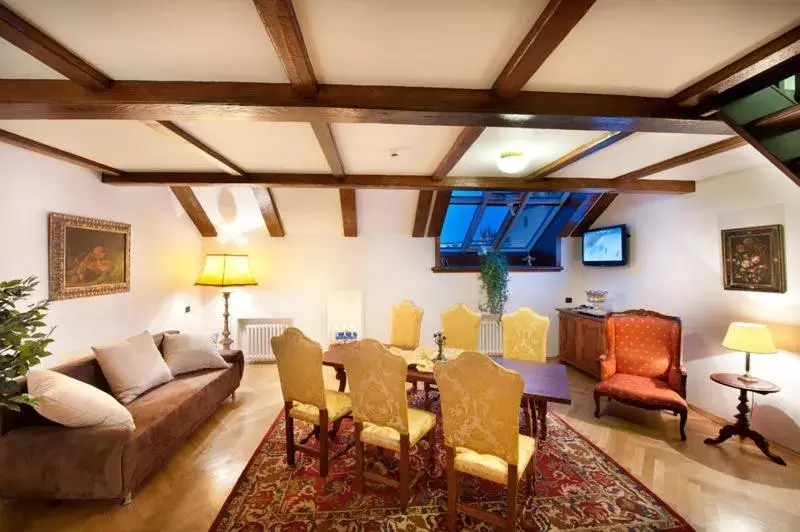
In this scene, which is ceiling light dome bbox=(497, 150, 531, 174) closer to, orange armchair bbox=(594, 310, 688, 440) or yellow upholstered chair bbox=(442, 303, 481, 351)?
yellow upholstered chair bbox=(442, 303, 481, 351)

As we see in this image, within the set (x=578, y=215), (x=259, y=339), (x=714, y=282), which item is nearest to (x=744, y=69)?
(x=714, y=282)

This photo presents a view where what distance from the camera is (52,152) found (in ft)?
9.37

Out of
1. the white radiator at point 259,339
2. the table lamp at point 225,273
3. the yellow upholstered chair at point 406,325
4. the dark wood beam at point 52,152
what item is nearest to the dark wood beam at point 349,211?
the table lamp at point 225,273

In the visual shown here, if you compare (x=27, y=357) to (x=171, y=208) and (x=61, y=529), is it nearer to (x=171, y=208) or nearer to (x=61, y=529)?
(x=61, y=529)

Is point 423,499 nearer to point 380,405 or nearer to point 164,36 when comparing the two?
point 380,405

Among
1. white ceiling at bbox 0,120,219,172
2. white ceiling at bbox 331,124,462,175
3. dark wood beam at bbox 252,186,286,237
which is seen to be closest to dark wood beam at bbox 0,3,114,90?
white ceiling at bbox 0,120,219,172

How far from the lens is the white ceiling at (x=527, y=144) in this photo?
2635mm

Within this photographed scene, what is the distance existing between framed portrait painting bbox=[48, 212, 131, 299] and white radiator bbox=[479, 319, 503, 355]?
14.9ft

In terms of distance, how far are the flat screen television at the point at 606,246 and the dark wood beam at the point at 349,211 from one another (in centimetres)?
344

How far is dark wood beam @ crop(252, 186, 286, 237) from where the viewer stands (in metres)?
4.54

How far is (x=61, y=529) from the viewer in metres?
2.04

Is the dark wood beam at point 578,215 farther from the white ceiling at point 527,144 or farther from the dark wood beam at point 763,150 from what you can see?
the dark wood beam at point 763,150

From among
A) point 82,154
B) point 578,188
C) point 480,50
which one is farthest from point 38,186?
point 578,188

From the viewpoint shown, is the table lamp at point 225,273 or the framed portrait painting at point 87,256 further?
the table lamp at point 225,273
